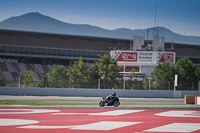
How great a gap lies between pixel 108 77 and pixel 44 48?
90.9 feet

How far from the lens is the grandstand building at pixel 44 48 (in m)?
68.9

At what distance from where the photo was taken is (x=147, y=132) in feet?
46.2

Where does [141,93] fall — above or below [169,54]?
below

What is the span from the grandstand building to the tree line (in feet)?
51.3

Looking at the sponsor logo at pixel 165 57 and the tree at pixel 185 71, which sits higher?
the sponsor logo at pixel 165 57

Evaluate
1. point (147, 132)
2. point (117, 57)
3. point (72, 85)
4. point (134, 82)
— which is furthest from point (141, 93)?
point (147, 132)

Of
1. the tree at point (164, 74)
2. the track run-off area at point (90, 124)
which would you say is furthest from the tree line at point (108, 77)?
the track run-off area at point (90, 124)

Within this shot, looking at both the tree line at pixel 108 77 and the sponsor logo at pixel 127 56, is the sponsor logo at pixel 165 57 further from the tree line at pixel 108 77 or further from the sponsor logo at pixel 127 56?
the tree line at pixel 108 77

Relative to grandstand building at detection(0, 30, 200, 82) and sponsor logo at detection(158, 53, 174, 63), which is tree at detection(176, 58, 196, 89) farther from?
grandstand building at detection(0, 30, 200, 82)

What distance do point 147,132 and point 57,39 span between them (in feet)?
200

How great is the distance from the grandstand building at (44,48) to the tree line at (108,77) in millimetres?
15631

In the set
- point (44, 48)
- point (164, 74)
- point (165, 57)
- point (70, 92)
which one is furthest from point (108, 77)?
point (44, 48)

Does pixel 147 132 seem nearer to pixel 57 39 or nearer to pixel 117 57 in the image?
pixel 117 57

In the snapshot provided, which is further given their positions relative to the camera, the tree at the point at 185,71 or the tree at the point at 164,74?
the tree at the point at 185,71
